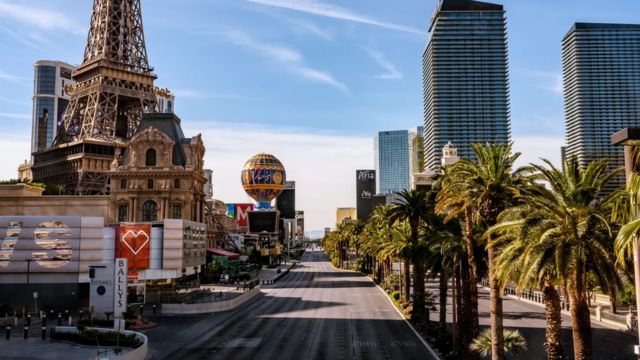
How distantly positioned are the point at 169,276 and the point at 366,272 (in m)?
73.1

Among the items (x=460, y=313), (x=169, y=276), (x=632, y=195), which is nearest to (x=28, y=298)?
(x=169, y=276)

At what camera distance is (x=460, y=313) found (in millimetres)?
35250

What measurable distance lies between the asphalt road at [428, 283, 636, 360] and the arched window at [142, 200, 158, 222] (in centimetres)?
4929

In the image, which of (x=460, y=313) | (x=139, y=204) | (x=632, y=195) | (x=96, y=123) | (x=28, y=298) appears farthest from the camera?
(x=96, y=123)

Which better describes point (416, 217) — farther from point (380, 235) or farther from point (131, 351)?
point (131, 351)

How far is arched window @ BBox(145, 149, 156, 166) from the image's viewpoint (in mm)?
92000

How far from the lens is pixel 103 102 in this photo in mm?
124312

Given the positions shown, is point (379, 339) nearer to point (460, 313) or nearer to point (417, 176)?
point (460, 313)

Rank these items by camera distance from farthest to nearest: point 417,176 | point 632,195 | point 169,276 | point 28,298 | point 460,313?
point 417,176
point 169,276
point 28,298
point 460,313
point 632,195

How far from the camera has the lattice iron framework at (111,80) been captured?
407ft

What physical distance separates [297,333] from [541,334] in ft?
61.1

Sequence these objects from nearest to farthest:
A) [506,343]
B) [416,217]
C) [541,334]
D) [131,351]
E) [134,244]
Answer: [506,343] → [131,351] → [541,334] → [416,217] → [134,244]

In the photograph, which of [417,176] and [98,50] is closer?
[98,50]

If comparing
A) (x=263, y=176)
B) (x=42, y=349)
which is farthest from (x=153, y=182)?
(x=263, y=176)
